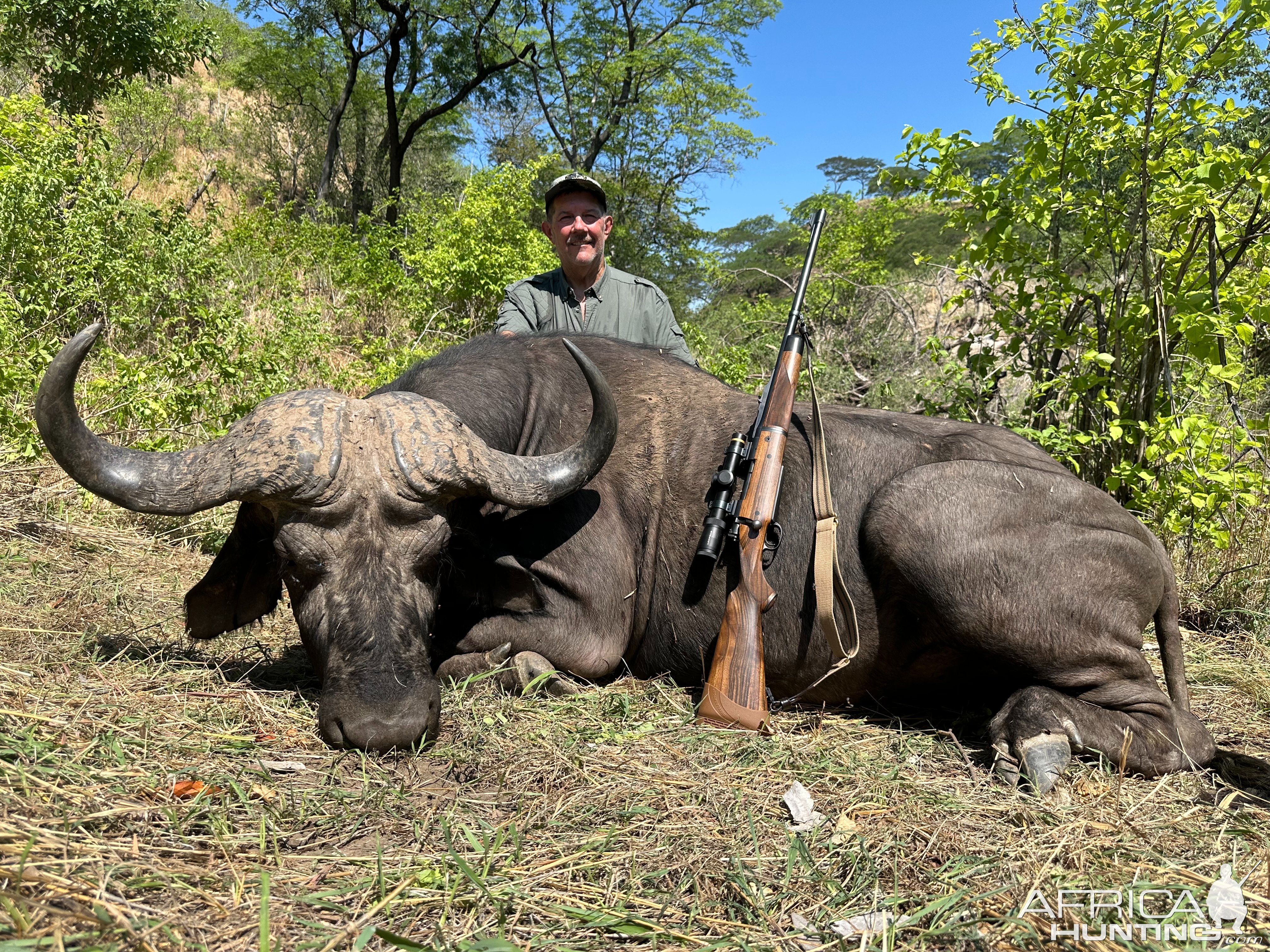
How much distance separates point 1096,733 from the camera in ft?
10.7

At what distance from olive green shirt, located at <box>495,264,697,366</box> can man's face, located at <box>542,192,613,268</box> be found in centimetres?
25

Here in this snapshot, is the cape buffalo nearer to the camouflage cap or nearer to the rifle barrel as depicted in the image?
the rifle barrel

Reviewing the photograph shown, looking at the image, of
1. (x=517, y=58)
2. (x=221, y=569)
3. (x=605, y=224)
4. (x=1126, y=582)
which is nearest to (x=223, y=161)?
A: (x=517, y=58)

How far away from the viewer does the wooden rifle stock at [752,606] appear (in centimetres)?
350

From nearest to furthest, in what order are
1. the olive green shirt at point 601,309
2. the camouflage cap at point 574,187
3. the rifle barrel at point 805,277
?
the rifle barrel at point 805,277, the camouflage cap at point 574,187, the olive green shirt at point 601,309

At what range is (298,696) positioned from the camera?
3.40 meters

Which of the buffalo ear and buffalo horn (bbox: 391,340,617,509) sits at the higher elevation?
buffalo horn (bbox: 391,340,617,509)

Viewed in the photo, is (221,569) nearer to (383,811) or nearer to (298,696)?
(298,696)

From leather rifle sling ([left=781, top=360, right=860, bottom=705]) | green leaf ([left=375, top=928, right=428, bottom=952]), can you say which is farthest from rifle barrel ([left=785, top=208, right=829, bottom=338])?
green leaf ([left=375, top=928, right=428, bottom=952])

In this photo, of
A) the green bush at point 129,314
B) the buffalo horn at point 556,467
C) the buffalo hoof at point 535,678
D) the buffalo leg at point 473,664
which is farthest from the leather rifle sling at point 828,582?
the green bush at point 129,314

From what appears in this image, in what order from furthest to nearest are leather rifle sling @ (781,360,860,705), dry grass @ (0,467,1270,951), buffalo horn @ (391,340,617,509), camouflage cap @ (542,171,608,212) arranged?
camouflage cap @ (542,171,608,212) → leather rifle sling @ (781,360,860,705) → buffalo horn @ (391,340,617,509) → dry grass @ (0,467,1270,951)

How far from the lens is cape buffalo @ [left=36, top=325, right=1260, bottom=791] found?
124 inches

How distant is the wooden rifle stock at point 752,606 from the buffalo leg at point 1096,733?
0.95 m

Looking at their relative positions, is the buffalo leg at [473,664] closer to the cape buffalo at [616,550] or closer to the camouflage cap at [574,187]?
the cape buffalo at [616,550]
